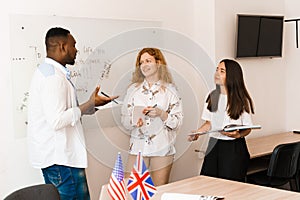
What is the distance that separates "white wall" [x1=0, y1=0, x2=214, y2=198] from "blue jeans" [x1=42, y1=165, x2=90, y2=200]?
23 centimetres

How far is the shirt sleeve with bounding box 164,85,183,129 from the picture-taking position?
2100 mm

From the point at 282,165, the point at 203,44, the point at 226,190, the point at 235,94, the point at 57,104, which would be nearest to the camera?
the point at 226,190

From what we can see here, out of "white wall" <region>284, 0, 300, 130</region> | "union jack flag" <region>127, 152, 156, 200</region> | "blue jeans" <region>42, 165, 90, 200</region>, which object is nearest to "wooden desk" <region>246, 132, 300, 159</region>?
"white wall" <region>284, 0, 300, 130</region>

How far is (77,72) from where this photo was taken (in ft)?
11.1

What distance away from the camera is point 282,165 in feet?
11.9

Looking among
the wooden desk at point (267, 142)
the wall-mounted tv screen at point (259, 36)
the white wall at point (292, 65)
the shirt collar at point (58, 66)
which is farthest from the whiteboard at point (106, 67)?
the white wall at point (292, 65)

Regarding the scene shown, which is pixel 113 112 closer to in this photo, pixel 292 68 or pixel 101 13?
pixel 101 13

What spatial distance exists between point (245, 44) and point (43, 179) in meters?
2.31

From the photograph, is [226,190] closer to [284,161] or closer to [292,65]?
[284,161]

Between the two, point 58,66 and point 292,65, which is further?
point 292,65

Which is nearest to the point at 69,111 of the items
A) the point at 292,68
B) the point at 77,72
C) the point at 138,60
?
the point at 77,72

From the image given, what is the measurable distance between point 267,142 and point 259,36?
3.43ft

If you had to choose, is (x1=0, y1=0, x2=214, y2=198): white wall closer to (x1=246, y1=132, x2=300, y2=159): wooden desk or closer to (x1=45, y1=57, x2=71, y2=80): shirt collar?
(x1=45, y1=57, x2=71, y2=80): shirt collar

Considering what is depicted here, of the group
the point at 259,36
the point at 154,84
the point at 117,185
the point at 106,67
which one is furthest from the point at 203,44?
the point at 117,185
